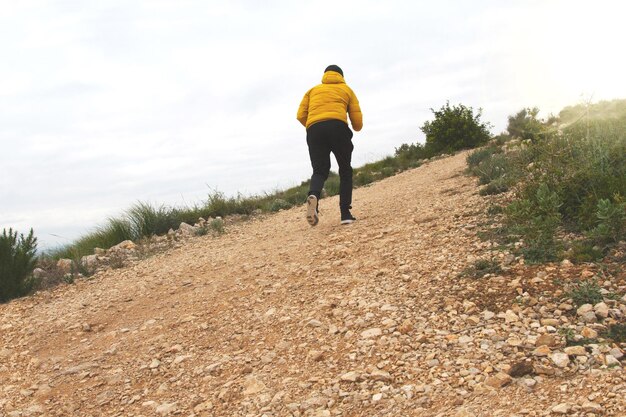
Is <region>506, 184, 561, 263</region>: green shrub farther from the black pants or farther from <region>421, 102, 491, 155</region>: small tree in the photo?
<region>421, 102, 491, 155</region>: small tree

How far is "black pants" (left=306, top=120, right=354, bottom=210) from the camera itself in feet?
23.6

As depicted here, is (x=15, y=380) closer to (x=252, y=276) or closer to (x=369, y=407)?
(x=252, y=276)

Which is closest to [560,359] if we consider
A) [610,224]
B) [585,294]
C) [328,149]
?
[585,294]

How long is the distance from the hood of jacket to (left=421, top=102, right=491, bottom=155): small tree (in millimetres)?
10377

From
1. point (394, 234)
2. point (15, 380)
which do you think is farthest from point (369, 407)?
point (394, 234)

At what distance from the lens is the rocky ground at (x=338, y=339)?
115 inches

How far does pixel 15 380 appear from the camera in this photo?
4.31 metres

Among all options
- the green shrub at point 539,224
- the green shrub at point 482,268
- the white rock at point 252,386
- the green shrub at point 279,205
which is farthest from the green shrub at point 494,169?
the white rock at point 252,386

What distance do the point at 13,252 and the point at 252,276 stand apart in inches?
151

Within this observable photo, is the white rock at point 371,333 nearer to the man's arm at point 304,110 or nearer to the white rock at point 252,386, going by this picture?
the white rock at point 252,386

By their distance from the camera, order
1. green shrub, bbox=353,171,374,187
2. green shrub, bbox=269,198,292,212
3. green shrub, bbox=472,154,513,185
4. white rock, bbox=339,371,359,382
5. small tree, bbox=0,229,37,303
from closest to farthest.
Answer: white rock, bbox=339,371,359,382 → small tree, bbox=0,229,37,303 → green shrub, bbox=472,154,513,185 → green shrub, bbox=269,198,292,212 → green shrub, bbox=353,171,374,187

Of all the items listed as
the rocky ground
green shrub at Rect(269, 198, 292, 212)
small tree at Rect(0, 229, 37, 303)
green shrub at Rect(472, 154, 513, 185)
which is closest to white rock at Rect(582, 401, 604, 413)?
the rocky ground

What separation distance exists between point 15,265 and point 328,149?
464 centimetres

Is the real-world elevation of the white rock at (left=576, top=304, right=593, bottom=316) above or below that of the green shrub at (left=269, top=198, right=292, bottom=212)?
below
